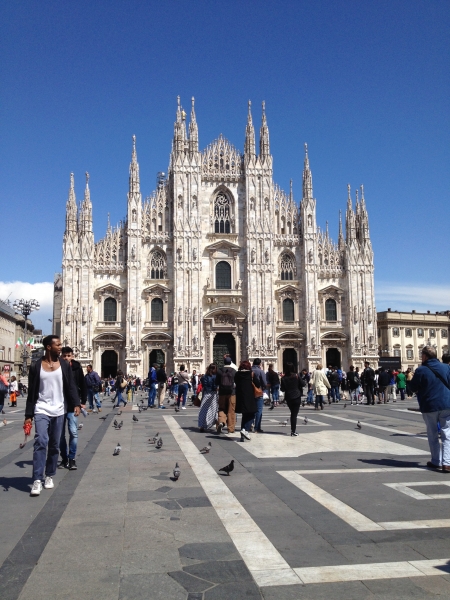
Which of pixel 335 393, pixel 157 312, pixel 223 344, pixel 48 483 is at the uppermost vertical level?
pixel 157 312

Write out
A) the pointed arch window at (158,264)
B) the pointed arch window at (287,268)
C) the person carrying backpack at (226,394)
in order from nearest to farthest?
the person carrying backpack at (226,394), the pointed arch window at (158,264), the pointed arch window at (287,268)

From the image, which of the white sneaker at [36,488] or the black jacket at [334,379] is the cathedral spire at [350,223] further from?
the white sneaker at [36,488]

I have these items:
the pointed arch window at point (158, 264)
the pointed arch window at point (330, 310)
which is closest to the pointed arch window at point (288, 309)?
the pointed arch window at point (330, 310)

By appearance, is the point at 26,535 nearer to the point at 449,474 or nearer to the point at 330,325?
the point at 449,474

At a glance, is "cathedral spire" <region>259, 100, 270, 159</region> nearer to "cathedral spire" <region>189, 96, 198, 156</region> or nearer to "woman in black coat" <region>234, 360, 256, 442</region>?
"cathedral spire" <region>189, 96, 198, 156</region>

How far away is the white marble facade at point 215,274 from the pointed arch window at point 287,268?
0.27 feet

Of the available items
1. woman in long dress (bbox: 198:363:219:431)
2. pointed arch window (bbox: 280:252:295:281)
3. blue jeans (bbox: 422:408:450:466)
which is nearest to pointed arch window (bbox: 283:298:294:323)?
pointed arch window (bbox: 280:252:295:281)

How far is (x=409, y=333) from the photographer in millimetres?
68188

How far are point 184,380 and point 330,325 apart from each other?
2755 centimetres

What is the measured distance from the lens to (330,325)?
1810 inches

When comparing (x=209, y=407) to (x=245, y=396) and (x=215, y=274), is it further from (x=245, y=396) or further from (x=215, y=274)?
(x=215, y=274)

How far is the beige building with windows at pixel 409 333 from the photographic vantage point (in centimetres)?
6694

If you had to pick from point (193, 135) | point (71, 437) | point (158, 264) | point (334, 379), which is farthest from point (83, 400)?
point (193, 135)

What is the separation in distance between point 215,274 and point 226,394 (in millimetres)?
32898
